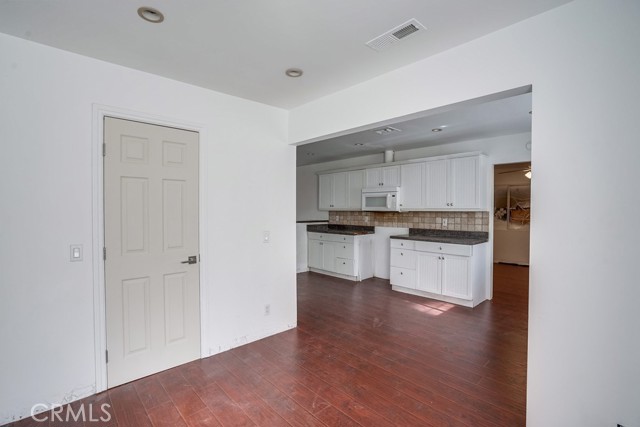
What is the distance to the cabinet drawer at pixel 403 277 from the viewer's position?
16.0 ft

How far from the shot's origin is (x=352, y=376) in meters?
2.52

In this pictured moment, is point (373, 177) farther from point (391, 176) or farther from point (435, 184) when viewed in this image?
point (435, 184)

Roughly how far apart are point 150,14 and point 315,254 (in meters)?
5.26

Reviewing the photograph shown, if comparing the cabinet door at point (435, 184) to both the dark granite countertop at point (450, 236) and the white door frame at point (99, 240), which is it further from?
the white door frame at point (99, 240)

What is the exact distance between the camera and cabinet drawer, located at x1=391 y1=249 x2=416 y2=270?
4.89 metres

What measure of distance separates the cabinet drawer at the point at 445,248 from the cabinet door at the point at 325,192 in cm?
247

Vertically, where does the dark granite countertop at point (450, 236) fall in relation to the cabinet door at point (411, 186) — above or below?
below

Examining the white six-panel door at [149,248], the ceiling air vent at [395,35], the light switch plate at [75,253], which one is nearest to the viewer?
the ceiling air vent at [395,35]

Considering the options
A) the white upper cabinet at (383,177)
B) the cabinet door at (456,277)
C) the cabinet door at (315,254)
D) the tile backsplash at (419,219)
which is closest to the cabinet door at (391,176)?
the white upper cabinet at (383,177)

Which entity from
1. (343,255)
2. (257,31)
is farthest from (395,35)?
(343,255)

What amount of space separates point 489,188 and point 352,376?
Answer: 3.63 meters

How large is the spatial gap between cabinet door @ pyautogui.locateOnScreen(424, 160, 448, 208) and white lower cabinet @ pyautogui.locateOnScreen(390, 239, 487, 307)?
0.71 m

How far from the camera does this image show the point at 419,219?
215 inches

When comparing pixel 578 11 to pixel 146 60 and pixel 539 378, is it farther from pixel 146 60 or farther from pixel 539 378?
pixel 146 60
